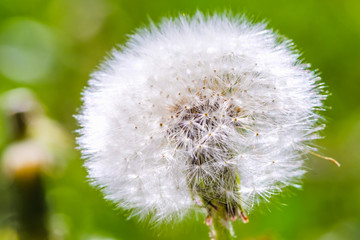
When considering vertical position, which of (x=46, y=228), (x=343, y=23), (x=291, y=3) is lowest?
(x=46, y=228)

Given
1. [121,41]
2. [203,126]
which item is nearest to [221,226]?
[203,126]

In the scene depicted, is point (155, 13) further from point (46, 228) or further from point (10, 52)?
point (46, 228)

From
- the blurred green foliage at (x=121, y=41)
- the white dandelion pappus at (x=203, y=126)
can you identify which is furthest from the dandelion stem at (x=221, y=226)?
the blurred green foliage at (x=121, y=41)

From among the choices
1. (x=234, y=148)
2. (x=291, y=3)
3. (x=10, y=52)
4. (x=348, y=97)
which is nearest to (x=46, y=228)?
(x=234, y=148)

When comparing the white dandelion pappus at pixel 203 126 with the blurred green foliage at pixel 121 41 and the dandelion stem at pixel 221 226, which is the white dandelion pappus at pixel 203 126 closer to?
the dandelion stem at pixel 221 226

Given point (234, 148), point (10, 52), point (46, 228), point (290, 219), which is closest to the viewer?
point (234, 148)

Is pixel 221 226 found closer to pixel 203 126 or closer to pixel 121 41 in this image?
pixel 203 126
